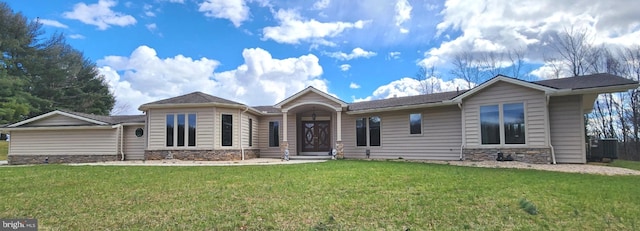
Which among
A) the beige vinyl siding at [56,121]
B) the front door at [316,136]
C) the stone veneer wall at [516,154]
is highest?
the beige vinyl siding at [56,121]

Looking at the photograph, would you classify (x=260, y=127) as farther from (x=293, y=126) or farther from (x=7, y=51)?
(x=7, y=51)

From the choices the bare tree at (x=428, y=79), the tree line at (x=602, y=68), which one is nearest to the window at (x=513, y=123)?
the tree line at (x=602, y=68)

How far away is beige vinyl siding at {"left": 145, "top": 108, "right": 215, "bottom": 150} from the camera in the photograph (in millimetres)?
15383

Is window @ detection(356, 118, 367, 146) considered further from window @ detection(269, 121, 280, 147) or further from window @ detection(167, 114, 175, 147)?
window @ detection(167, 114, 175, 147)

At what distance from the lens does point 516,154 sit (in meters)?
11.7

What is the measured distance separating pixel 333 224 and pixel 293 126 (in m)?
14.1

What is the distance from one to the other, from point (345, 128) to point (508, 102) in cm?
733

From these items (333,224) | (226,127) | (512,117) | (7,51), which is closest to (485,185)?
(333,224)

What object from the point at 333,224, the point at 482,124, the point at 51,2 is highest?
the point at 51,2

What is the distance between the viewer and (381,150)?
52.0ft

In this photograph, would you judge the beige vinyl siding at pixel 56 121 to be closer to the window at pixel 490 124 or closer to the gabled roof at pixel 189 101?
the gabled roof at pixel 189 101

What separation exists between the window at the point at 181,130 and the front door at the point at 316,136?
5.45 m

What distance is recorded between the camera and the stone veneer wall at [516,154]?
11227mm

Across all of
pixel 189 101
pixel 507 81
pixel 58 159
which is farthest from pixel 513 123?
pixel 58 159
